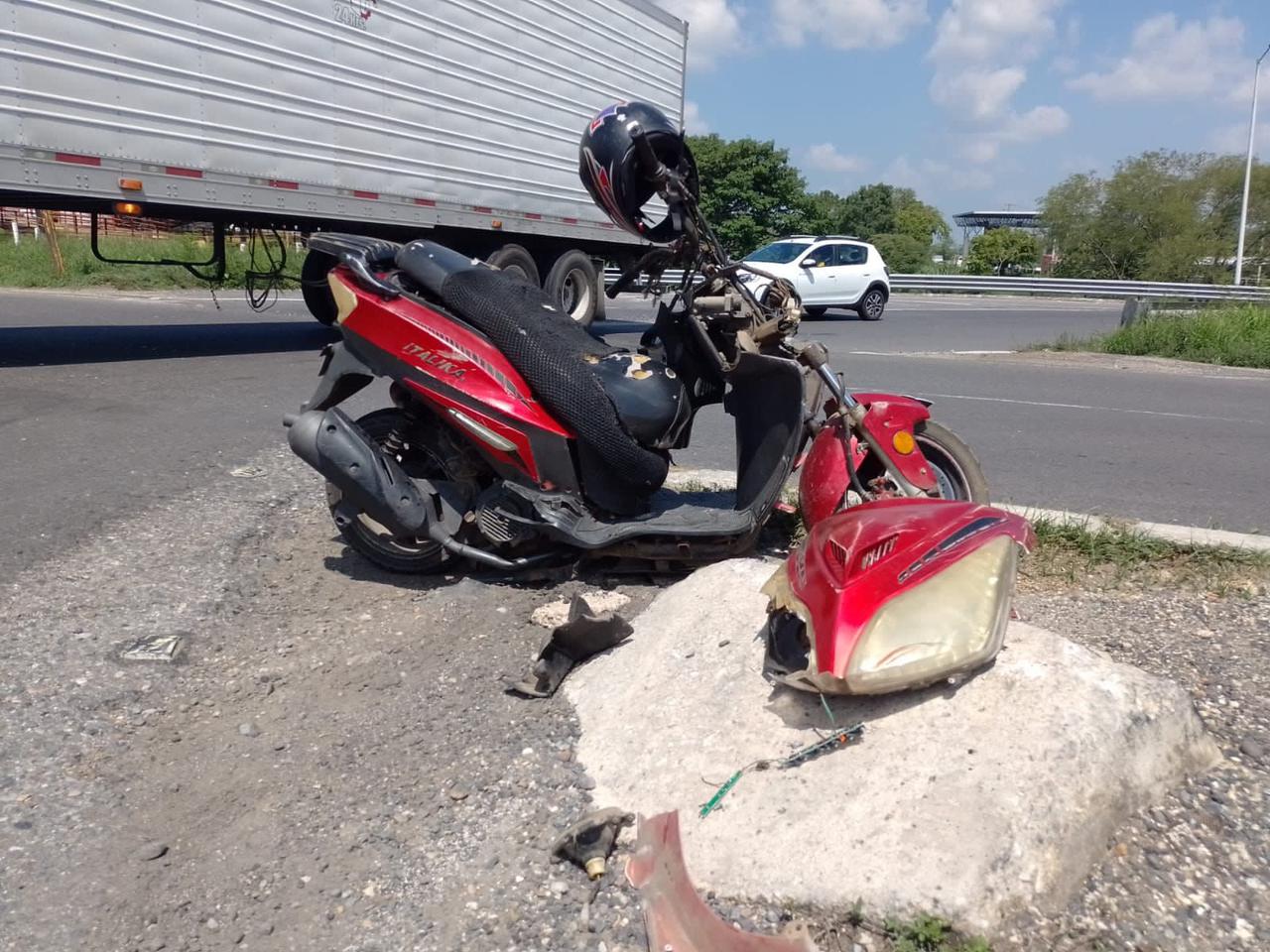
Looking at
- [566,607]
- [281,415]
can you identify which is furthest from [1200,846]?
[281,415]

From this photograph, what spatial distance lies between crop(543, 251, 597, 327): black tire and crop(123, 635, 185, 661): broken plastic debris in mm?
10824

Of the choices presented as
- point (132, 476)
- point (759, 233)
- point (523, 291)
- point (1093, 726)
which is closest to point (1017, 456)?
point (523, 291)

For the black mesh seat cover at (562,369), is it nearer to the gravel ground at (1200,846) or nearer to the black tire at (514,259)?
the gravel ground at (1200,846)

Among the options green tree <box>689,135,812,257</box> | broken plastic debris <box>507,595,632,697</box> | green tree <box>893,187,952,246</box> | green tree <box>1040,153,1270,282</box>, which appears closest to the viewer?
broken plastic debris <box>507,595,632,697</box>

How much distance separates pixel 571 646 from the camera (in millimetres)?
3312

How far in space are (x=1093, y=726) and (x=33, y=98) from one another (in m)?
9.38

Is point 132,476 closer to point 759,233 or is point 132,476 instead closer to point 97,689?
point 97,689

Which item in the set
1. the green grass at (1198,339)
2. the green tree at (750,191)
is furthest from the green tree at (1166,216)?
the green grass at (1198,339)

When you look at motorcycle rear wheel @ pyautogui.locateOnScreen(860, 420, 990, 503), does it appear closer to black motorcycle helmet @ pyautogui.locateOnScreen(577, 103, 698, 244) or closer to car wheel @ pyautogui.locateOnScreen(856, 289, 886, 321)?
black motorcycle helmet @ pyautogui.locateOnScreen(577, 103, 698, 244)

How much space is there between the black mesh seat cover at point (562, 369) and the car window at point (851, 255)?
724 inches

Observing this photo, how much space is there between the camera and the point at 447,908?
7.62ft

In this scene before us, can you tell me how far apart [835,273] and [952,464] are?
17963 mm

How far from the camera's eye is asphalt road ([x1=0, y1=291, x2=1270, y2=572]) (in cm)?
551

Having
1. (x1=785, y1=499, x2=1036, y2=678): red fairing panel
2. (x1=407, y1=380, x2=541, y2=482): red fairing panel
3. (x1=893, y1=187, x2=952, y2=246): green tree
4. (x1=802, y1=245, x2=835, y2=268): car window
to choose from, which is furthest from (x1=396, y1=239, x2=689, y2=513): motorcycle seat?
(x1=893, y1=187, x2=952, y2=246): green tree
